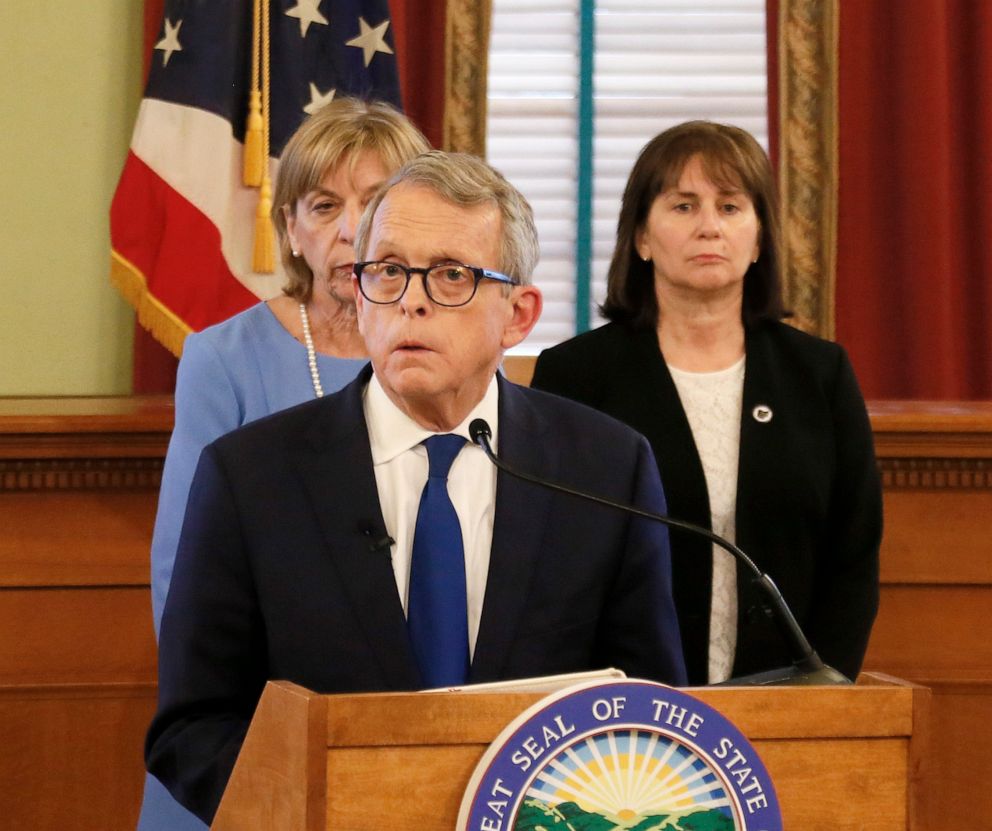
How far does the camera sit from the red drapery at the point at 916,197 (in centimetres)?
436

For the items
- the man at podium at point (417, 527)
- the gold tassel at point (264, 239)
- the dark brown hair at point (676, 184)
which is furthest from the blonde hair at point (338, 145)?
the gold tassel at point (264, 239)

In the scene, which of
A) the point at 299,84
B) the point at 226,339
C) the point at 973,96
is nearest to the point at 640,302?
the point at 226,339

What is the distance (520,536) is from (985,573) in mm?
1695

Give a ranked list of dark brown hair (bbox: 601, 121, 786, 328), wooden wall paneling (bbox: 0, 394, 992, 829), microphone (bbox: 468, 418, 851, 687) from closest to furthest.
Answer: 1. microphone (bbox: 468, 418, 851, 687)
2. dark brown hair (bbox: 601, 121, 786, 328)
3. wooden wall paneling (bbox: 0, 394, 992, 829)

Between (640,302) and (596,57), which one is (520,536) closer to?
(640,302)

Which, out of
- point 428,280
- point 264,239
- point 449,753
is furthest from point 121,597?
point 449,753

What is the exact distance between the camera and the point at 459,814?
1237 mm

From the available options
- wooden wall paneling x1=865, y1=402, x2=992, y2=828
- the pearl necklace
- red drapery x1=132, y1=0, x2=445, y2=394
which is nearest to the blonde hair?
the pearl necklace

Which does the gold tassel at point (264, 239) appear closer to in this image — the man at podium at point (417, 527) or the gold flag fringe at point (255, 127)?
the gold flag fringe at point (255, 127)

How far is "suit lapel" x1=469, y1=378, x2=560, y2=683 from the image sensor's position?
1.69m

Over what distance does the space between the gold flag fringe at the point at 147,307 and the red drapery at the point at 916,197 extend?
6.41 feet

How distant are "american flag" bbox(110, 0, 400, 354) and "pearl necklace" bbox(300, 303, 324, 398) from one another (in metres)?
1.31

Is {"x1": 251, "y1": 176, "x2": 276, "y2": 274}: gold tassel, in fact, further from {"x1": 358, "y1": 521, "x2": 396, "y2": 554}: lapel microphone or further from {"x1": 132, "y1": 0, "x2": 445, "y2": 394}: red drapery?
{"x1": 358, "y1": 521, "x2": 396, "y2": 554}: lapel microphone

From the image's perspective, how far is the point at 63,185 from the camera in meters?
4.30
